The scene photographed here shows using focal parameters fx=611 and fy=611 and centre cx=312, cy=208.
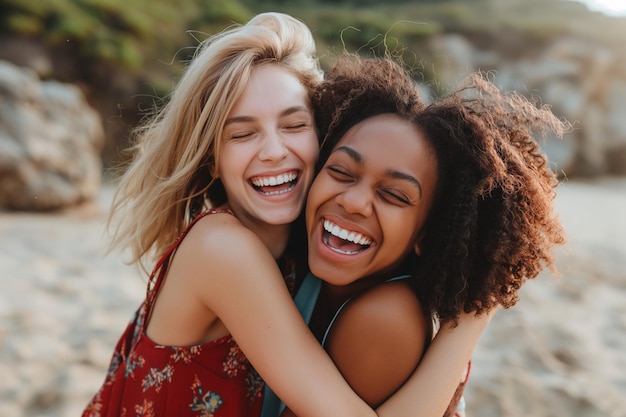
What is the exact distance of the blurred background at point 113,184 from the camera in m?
3.59

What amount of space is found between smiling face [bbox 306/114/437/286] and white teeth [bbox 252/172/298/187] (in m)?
0.20

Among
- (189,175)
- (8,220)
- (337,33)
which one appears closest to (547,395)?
(189,175)

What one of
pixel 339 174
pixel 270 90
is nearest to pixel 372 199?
pixel 339 174

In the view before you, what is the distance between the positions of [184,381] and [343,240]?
0.72 metres

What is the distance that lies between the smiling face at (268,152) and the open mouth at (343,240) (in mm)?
259

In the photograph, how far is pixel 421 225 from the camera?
2.11 metres

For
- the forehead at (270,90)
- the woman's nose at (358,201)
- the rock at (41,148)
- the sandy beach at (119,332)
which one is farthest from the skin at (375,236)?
the rock at (41,148)

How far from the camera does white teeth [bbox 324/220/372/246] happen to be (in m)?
2.03

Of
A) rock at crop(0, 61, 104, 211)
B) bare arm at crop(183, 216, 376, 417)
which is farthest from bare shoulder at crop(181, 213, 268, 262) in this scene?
rock at crop(0, 61, 104, 211)

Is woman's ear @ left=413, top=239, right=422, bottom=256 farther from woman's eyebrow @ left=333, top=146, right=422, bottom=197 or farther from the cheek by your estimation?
the cheek

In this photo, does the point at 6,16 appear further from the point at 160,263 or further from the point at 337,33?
the point at 160,263

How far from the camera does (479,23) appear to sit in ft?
52.9

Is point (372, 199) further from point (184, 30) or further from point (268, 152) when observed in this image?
point (184, 30)

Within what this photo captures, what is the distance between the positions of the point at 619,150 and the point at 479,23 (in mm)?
4940
